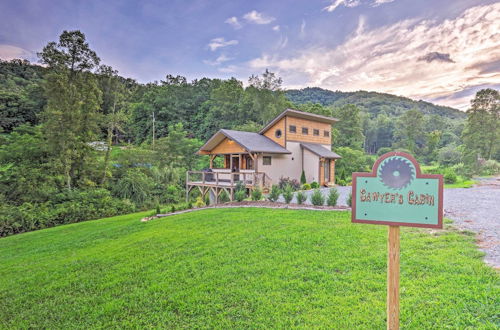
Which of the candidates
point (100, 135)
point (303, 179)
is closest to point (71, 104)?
point (100, 135)

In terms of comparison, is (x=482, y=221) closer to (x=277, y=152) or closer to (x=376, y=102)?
(x=277, y=152)

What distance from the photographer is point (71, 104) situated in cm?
1596

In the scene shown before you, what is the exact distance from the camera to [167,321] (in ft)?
9.84

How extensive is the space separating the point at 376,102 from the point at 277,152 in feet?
220

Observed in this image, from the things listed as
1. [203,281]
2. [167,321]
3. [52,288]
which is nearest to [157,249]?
[52,288]

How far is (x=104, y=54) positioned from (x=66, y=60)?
233cm

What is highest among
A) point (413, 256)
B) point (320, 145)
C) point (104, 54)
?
point (104, 54)

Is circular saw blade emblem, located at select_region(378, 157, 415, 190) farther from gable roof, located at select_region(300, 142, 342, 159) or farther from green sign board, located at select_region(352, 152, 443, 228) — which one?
gable roof, located at select_region(300, 142, 342, 159)

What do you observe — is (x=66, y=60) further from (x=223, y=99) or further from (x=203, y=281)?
(x=223, y=99)

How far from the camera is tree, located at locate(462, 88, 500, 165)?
30172 mm

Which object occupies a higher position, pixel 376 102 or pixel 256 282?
pixel 376 102

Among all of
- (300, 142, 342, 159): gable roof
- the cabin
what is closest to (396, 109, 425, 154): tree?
(300, 142, 342, 159): gable roof

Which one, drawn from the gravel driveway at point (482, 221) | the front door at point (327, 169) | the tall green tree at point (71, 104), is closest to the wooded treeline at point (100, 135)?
the tall green tree at point (71, 104)

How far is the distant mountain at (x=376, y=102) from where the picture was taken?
65000mm
